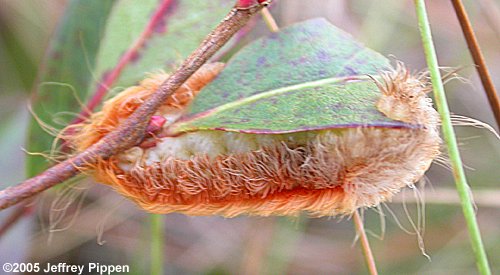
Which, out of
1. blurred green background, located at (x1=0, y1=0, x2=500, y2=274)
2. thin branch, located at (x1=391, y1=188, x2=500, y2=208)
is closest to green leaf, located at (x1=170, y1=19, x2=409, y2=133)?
blurred green background, located at (x1=0, y1=0, x2=500, y2=274)

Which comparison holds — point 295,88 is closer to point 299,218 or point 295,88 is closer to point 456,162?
point 456,162

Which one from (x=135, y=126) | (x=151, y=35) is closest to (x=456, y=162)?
(x=135, y=126)

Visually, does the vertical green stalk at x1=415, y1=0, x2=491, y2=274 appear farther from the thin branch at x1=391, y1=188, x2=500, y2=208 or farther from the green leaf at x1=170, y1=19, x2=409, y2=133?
the thin branch at x1=391, y1=188, x2=500, y2=208

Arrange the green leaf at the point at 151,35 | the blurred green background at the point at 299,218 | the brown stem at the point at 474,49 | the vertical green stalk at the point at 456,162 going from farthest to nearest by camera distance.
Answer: the blurred green background at the point at 299,218 < the green leaf at the point at 151,35 < the brown stem at the point at 474,49 < the vertical green stalk at the point at 456,162

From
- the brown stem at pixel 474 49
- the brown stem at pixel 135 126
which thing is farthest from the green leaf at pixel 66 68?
the brown stem at pixel 474 49

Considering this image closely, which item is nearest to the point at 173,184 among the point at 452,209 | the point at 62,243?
the point at 62,243

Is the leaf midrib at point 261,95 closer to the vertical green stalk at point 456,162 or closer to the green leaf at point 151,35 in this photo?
the vertical green stalk at point 456,162

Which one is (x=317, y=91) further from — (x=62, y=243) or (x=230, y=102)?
(x=62, y=243)
